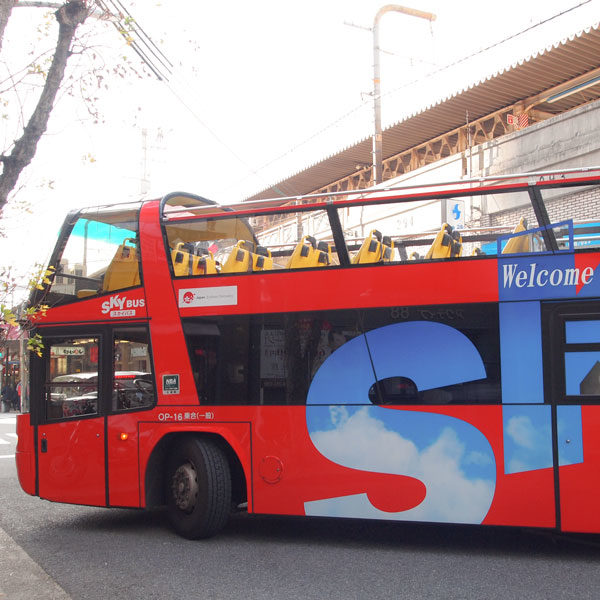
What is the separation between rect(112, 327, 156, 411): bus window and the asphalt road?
Answer: 138 cm

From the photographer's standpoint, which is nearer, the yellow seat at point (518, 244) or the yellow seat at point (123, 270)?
the yellow seat at point (518, 244)

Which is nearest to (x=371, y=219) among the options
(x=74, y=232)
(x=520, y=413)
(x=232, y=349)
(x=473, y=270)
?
(x=473, y=270)

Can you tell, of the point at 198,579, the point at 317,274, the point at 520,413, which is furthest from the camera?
the point at 317,274

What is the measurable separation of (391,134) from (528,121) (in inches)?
135

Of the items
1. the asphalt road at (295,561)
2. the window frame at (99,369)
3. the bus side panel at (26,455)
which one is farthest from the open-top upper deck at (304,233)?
the asphalt road at (295,561)

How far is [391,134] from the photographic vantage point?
16719mm

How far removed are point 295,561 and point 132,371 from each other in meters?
2.62

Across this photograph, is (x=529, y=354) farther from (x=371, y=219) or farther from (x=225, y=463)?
(x=225, y=463)

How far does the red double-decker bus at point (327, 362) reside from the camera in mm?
5828

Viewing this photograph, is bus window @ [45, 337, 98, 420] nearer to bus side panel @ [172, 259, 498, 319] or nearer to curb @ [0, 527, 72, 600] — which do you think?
bus side panel @ [172, 259, 498, 319]

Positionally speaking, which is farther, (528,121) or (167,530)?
(528,121)

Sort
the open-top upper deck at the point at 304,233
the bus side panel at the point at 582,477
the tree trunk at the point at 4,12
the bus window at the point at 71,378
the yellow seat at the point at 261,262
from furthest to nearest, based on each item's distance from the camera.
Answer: the bus window at the point at 71,378 → the yellow seat at the point at 261,262 → the open-top upper deck at the point at 304,233 → the bus side panel at the point at 582,477 → the tree trunk at the point at 4,12

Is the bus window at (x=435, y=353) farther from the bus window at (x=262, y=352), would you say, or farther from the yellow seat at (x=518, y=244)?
the yellow seat at (x=518, y=244)

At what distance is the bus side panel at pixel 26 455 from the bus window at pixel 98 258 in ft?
4.64
